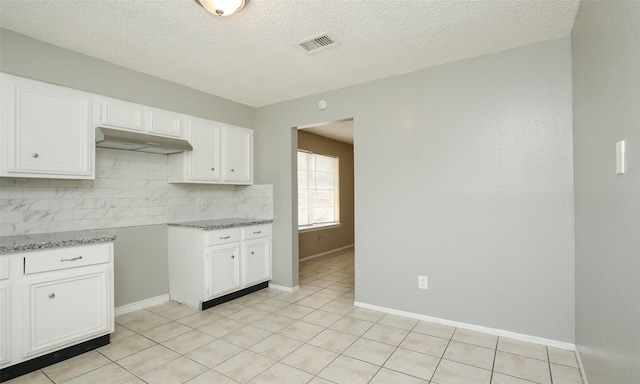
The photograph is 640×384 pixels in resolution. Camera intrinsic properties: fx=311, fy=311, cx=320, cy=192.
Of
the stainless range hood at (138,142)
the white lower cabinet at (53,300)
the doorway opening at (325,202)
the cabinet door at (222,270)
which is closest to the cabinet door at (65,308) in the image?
the white lower cabinet at (53,300)

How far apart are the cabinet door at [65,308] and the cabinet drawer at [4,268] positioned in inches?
4.4

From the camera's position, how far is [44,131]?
2.41m

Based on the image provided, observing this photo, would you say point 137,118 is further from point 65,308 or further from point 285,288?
point 285,288

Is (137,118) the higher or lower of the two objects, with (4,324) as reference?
higher

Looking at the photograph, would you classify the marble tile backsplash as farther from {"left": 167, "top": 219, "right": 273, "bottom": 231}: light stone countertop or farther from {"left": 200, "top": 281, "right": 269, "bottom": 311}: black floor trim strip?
{"left": 200, "top": 281, "right": 269, "bottom": 311}: black floor trim strip

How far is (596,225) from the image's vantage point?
1688 millimetres

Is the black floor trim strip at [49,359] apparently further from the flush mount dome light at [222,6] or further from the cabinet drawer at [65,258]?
the flush mount dome light at [222,6]

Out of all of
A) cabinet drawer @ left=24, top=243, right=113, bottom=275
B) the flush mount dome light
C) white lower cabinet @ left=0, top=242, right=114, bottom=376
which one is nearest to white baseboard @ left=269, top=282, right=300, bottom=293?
white lower cabinet @ left=0, top=242, right=114, bottom=376

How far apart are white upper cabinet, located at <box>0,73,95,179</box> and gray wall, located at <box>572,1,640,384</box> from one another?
3431 millimetres

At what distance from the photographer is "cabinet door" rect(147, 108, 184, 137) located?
10.3 ft

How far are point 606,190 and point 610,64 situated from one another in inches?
22.4

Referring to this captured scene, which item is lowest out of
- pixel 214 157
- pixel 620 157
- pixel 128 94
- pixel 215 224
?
pixel 215 224

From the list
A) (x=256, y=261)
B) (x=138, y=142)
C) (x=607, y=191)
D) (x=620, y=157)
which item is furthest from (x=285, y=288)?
(x=620, y=157)

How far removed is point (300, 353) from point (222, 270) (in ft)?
4.70
